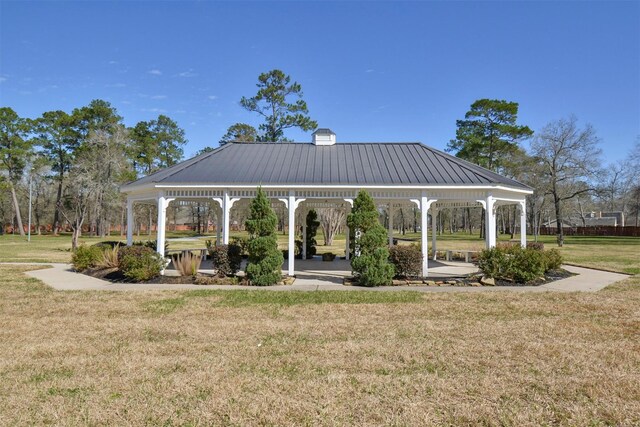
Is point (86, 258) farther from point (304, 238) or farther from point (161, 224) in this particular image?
point (304, 238)

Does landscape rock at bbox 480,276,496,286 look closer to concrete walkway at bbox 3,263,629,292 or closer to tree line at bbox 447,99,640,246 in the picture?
concrete walkway at bbox 3,263,629,292

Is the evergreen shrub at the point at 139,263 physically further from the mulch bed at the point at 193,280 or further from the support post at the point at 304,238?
the support post at the point at 304,238

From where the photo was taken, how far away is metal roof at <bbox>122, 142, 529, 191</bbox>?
1266cm

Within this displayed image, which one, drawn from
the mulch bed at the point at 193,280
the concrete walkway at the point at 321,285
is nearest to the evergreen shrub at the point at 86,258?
the concrete walkway at the point at 321,285

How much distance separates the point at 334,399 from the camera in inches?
157

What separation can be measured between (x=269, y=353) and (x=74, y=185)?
3980cm

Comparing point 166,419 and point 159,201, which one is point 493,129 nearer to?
point 159,201

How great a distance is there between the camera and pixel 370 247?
1120cm

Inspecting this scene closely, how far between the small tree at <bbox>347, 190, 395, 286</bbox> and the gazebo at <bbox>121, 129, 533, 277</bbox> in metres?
1.30

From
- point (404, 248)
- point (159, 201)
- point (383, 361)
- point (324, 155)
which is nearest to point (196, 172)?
point (159, 201)

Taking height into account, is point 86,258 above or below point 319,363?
above

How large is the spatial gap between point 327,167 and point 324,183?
1.54 meters

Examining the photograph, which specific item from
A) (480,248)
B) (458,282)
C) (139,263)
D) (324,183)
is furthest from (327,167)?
(480,248)

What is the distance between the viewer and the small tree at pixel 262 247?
1107 centimetres
